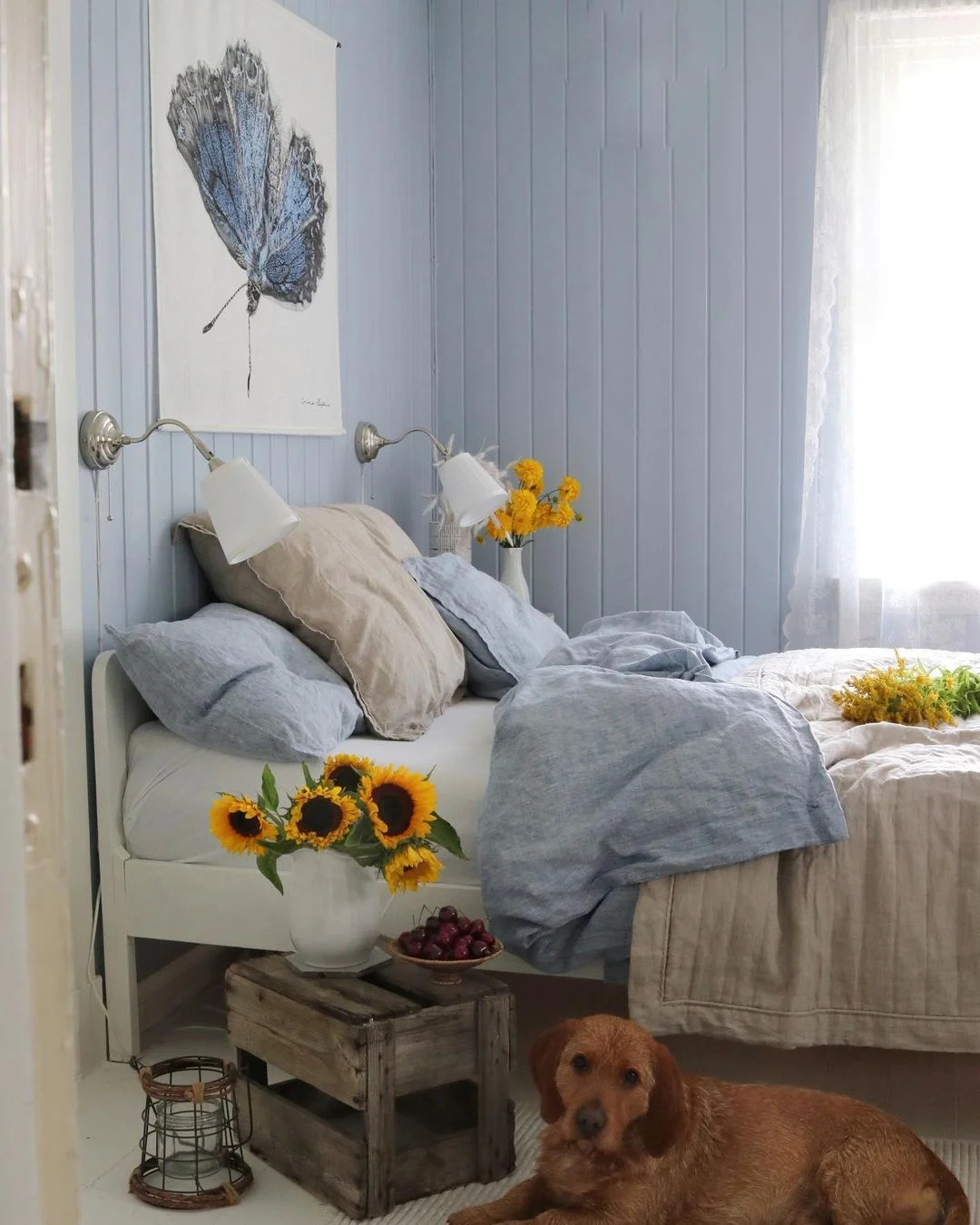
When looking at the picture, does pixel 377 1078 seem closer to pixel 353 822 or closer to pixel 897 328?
pixel 353 822

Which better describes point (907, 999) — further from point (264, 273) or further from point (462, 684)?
point (264, 273)

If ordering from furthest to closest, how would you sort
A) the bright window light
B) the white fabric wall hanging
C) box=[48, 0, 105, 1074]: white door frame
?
the bright window light → the white fabric wall hanging → box=[48, 0, 105, 1074]: white door frame

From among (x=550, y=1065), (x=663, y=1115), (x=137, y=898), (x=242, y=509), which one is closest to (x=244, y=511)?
(x=242, y=509)

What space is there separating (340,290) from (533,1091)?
2150mm

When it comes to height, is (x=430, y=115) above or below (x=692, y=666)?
above

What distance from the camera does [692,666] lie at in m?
2.72

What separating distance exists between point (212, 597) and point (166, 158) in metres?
0.86

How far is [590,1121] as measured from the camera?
1451 millimetres

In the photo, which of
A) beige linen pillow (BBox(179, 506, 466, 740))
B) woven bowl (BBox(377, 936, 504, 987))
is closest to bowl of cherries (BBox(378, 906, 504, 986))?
woven bowl (BBox(377, 936, 504, 987))

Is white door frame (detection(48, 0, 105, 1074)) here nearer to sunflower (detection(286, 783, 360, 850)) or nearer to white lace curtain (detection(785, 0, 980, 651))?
sunflower (detection(286, 783, 360, 850))

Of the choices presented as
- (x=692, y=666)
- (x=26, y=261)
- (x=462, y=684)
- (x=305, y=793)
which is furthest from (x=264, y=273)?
(x=26, y=261)

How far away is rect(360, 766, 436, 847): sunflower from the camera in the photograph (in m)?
1.73

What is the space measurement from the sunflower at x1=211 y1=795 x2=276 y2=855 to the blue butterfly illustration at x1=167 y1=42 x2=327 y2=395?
1216mm

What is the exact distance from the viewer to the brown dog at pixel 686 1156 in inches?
58.2
